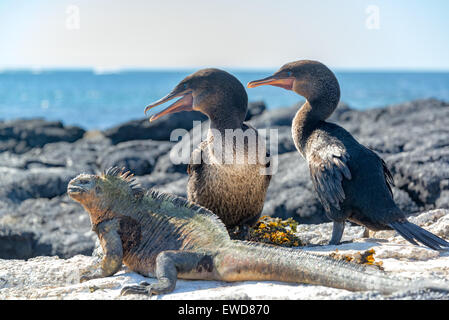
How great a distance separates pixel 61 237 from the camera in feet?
31.3

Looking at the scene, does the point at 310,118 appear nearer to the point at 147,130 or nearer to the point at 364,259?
the point at 364,259

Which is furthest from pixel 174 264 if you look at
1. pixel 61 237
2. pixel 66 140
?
pixel 66 140

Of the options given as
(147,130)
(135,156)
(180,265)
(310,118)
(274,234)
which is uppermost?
(310,118)

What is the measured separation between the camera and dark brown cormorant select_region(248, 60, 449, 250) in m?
5.27

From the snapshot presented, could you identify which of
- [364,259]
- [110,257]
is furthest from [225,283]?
[364,259]

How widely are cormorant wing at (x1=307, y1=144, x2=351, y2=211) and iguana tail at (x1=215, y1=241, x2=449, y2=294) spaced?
1.63m

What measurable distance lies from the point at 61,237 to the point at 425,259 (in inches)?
260

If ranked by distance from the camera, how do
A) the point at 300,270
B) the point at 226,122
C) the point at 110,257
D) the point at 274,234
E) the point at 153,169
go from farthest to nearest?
the point at 153,169, the point at 274,234, the point at 226,122, the point at 110,257, the point at 300,270

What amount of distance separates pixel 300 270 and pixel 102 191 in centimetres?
196

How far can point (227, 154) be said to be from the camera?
5445mm

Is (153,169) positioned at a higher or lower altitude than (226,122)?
lower
